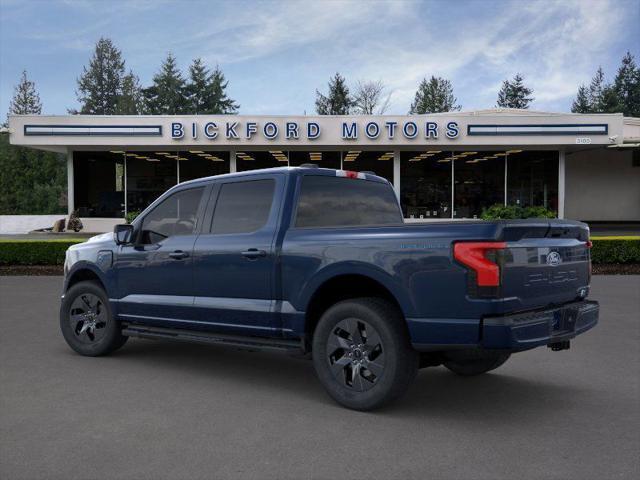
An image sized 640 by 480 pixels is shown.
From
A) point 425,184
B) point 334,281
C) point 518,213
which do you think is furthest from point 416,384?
point 425,184

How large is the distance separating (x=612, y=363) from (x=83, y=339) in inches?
227

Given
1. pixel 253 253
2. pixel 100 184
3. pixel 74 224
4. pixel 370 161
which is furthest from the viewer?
pixel 370 161

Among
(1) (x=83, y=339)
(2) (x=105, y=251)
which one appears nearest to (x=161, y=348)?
(1) (x=83, y=339)

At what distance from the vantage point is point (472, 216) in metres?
29.4

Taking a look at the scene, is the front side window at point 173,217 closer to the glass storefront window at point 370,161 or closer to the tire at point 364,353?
the tire at point 364,353

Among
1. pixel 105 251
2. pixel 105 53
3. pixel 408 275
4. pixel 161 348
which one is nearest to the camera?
pixel 408 275

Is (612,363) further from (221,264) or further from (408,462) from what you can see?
(221,264)

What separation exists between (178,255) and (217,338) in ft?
3.06

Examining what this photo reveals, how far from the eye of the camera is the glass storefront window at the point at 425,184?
2875 centimetres

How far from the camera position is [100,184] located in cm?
2942

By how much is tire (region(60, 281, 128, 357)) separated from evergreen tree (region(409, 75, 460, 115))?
237 feet

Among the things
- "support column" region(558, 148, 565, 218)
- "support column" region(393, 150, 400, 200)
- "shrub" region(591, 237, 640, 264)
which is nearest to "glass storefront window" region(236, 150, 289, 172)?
"support column" region(393, 150, 400, 200)

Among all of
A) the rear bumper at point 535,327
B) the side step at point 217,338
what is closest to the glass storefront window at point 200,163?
the side step at point 217,338

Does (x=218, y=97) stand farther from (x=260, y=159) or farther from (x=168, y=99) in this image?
(x=260, y=159)
